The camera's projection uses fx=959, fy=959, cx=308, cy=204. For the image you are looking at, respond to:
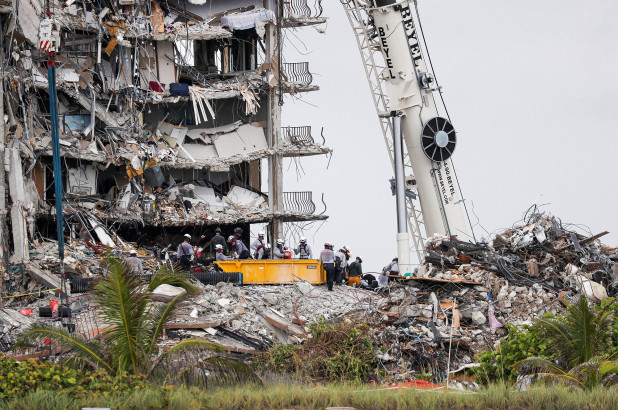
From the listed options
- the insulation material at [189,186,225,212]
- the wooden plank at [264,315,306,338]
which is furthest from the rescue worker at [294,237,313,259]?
the insulation material at [189,186,225,212]

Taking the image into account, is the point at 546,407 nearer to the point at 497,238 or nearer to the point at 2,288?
the point at 497,238

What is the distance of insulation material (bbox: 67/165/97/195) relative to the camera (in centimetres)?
3744

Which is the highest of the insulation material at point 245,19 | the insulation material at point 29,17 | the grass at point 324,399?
the insulation material at point 245,19

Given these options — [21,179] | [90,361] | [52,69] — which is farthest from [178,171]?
[90,361]

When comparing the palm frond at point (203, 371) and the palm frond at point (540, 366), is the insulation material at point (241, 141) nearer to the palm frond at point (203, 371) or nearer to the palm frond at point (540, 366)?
the palm frond at point (540, 366)

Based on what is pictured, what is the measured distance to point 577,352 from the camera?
1546 centimetres

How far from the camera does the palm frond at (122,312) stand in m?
14.8

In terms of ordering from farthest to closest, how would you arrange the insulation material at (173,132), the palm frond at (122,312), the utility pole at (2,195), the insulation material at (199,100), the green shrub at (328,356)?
the insulation material at (173,132)
the insulation material at (199,100)
the utility pole at (2,195)
the green shrub at (328,356)
the palm frond at (122,312)

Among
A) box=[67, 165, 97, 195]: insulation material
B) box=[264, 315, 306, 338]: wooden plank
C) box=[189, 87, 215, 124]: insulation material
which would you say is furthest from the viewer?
box=[189, 87, 215, 124]: insulation material

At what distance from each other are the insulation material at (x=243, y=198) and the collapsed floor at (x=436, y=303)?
1699cm

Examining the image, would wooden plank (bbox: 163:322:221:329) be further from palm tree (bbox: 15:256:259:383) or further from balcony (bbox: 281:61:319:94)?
balcony (bbox: 281:61:319:94)

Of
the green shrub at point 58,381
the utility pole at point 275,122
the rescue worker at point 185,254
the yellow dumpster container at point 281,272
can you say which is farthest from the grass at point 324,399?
the utility pole at point 275,122

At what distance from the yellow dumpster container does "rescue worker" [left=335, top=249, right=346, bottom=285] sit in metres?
0.54

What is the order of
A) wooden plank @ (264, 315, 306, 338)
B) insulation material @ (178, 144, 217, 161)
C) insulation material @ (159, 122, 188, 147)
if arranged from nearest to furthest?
wooden plank @ (264, 315, 306, 338), insulation material @ (159, 122, 188, 147), insulation material @ (178, 144, 217, 161)
